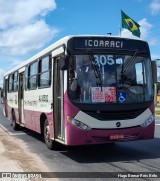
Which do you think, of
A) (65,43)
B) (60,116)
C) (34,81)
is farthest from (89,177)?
(34,81)

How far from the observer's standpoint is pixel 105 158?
10836 millimetres

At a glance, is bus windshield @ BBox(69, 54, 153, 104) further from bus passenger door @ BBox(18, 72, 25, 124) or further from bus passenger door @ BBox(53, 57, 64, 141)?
bus passenger door @ BBox(18, 72, 25, 124)

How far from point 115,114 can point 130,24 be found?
85.0 feet

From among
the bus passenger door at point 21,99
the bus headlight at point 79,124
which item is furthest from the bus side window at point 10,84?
the bus headlight at point 79,124

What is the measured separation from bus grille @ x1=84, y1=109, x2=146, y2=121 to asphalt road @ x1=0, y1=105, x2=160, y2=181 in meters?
1.08

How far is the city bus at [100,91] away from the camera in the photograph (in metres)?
10.2

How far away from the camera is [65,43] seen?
10570mm

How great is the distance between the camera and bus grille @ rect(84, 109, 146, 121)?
10.2 meters

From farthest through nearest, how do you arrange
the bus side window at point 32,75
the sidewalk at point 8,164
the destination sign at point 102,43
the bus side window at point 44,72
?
1. the bus side window at point 32,75
2. the bus side window at point 44,72
3. the destination sign at point 102,43
4. the sidewalk at point 8,164

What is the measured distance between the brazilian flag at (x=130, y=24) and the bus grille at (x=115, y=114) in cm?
2485

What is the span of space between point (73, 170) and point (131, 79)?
9.87 ft

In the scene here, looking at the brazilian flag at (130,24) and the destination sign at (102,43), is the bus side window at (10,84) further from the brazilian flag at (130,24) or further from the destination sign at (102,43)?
the brazilian flag at (130,24)

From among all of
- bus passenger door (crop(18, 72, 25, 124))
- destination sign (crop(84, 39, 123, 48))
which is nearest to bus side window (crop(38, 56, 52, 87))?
destination sign (crop(84, 39, 123, 48))

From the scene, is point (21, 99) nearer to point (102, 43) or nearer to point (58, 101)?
point (58, 101)
